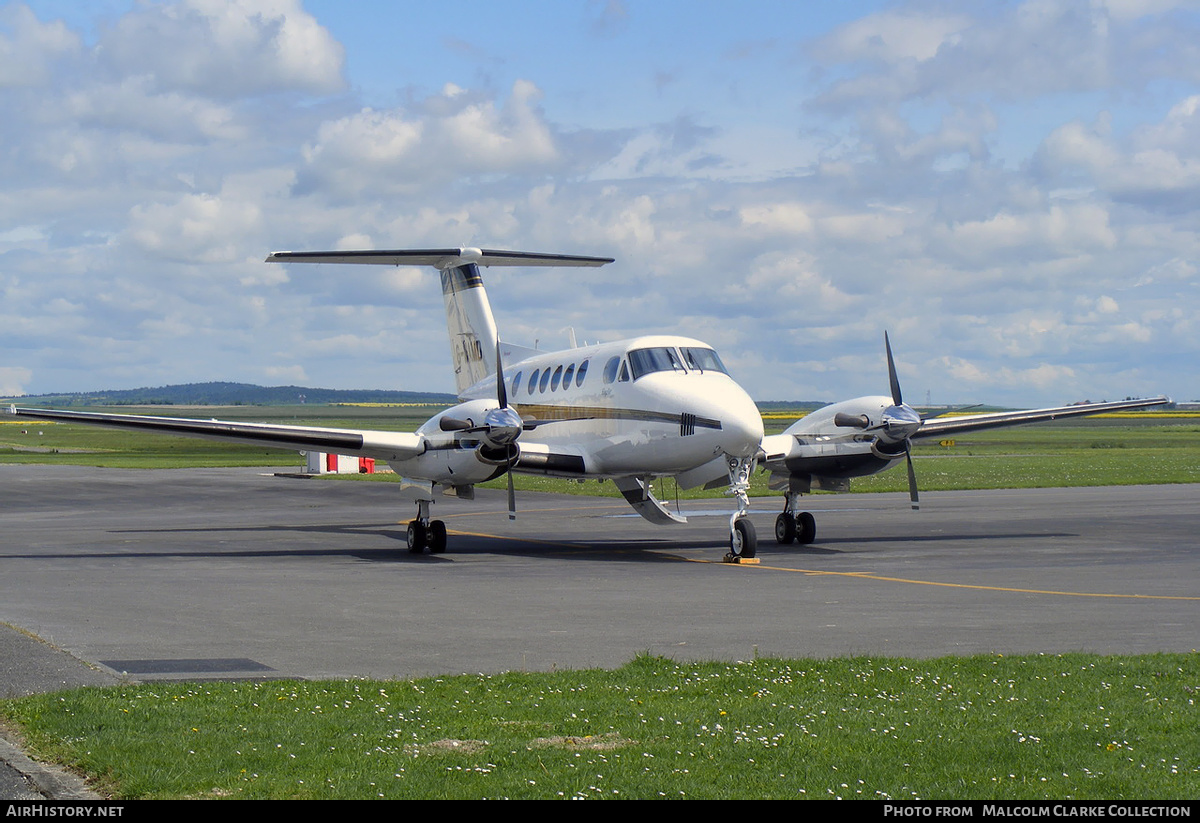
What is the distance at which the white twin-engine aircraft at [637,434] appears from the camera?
21.2 m

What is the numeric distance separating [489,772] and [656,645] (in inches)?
202

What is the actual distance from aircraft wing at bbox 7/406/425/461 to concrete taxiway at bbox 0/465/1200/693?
2062 millimetres

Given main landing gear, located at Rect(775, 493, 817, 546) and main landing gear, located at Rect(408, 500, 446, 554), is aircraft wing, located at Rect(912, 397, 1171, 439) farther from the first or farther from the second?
main landing gear, located at Rect(408, 500, 446, 554)

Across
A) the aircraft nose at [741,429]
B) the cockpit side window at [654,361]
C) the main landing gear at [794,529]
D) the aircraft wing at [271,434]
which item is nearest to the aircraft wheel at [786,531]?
the main landing gear at [794,529]

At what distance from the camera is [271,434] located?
22.3m

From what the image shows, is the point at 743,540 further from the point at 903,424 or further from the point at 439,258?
the point at 439,258

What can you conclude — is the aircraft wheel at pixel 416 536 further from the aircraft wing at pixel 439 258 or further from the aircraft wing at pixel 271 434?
the aircraft wing at pixel 439 258

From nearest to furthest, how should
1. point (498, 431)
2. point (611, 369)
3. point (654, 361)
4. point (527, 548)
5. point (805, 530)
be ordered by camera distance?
point (498, 431) → point (654, 361) → point (611, 369) → point (805, 530) → point (527, 548)

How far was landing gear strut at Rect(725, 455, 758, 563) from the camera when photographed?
797 inches

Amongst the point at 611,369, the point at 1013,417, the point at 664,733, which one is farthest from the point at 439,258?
the point at 664,733

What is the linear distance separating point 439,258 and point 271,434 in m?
8.42

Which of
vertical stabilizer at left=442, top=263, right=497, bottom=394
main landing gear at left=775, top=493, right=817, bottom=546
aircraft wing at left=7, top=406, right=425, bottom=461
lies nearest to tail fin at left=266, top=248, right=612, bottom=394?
vertical stabilizer at left=442, top=263, right=497, bottom=394

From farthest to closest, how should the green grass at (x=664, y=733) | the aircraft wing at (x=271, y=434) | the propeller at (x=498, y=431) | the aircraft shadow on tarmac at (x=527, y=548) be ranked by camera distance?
1. the aircraft shadow on tarmac at (x=527, y=548)
2. the aircraft wing at (x=271, y=434)
3. the propeller at (x=498, y=431)
4. the green grass at (x=664, y=733)

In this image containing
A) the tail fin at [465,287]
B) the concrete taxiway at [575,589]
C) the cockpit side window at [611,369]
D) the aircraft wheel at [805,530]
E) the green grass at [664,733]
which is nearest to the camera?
the green grass at [664,733]
